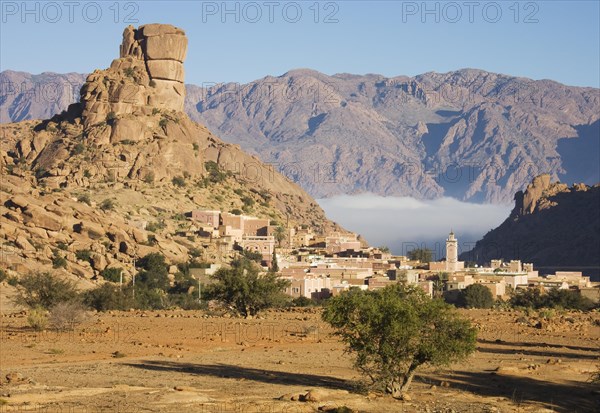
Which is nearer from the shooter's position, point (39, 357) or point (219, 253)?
point (39, 357)

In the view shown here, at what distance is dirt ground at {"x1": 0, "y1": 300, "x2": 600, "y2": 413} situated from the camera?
34188mm

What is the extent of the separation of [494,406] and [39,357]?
19165mm

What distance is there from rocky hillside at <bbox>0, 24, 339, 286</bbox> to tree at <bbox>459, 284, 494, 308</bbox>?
26.5m

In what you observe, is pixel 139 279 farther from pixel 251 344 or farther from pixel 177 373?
pixel 177 373

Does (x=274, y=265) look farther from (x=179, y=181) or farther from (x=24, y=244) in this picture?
(x=24, y=244)

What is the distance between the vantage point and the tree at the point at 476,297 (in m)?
98.8

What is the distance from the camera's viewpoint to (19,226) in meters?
97.2

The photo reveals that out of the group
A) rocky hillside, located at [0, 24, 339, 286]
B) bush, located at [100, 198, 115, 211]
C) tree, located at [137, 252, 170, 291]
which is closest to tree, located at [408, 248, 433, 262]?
rocky hillside, located at [0, 24, 339, 286]

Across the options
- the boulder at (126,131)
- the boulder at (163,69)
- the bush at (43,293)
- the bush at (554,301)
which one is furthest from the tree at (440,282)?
the boulder at (163,69)

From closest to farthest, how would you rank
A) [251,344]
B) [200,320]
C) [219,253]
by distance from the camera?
[251,344] < [200,320] < [219,253]

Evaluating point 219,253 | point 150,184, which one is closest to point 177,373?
point 219,253

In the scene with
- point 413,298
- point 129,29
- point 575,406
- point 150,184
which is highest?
point 129,29

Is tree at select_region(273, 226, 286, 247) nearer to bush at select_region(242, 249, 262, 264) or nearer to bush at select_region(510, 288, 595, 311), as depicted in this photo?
bush at select_region(242, 249, 262, 264)

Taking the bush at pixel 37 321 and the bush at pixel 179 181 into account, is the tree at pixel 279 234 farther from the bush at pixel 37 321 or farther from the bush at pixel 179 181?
the bush at pixel 37 321
